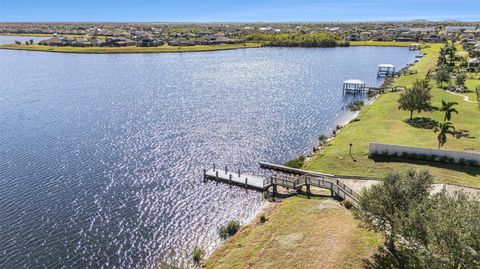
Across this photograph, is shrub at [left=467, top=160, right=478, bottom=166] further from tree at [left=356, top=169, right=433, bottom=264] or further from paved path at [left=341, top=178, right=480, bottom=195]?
tree at [left=356, top=169, right=433, bottom=264]

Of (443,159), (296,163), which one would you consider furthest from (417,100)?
(296,163)

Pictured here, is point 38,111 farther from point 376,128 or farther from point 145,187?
point 376,128

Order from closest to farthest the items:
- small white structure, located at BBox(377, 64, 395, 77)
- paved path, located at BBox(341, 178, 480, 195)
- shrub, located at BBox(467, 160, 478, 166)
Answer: paved path, located at BBox(341, 178, 480, 195) < shrub, located at BBox(467, 160, 478, 166) < small white structure, located at BBox(377, 64, 395, 77)

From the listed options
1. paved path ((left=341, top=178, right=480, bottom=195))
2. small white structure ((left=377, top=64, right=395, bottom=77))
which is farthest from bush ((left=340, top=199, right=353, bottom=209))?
small white structure ((left=377, top=64, right=395, bottom=77))

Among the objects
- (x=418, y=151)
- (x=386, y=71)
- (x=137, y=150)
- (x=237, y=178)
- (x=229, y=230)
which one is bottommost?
(x=229, y=230)

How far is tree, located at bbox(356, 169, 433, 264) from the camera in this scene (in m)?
28.1

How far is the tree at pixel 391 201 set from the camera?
28.1 meters

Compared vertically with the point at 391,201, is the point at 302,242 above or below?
below

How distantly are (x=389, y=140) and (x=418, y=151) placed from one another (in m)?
6.73

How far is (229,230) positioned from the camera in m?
36.8

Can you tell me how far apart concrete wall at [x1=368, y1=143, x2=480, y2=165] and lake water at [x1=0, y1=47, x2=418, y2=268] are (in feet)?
37.4

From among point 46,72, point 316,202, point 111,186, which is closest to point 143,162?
point 111,186

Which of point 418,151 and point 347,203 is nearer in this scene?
point 347,203

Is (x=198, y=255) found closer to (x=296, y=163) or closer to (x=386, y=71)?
(x=296, y=163)
